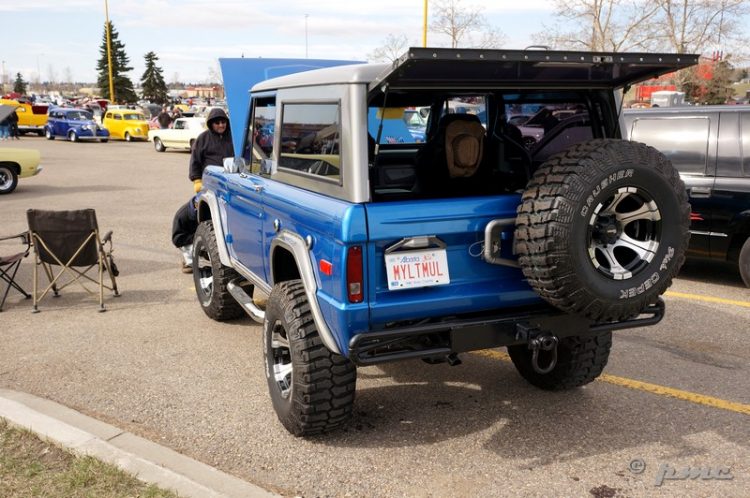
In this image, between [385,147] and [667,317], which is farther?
[667,317]

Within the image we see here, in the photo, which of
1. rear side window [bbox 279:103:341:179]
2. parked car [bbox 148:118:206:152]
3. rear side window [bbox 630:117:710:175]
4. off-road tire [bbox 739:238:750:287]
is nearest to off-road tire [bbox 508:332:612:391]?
rear side window [bbox 279:103:341:179]

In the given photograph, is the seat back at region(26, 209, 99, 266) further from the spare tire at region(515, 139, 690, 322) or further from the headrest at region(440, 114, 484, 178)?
the spare tire at region(515, 139, 690, 322)

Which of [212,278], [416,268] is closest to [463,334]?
[416,268]

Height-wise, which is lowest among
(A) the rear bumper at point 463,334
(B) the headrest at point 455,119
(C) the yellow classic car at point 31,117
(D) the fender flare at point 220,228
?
(A) the rear bumper at point 463,334

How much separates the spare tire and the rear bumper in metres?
0.27

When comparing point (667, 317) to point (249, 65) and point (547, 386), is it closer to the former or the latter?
point (547, 386)

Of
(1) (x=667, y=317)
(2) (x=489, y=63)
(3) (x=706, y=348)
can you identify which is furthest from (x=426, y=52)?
(1) (x=667, y=317)

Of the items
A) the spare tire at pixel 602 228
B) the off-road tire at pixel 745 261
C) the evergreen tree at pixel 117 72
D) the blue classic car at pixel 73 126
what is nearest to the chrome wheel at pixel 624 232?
the spare tire at pixel 602 228

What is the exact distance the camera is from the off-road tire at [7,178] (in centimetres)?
1527

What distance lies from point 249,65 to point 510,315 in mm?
7210

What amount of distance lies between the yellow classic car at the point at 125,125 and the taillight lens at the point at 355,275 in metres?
33.9

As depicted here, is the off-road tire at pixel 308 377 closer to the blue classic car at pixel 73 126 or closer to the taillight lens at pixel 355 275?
the taillight lens at pixel 355 275

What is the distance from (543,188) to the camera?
3344mm

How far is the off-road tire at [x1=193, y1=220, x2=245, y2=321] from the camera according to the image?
19.4 ft
